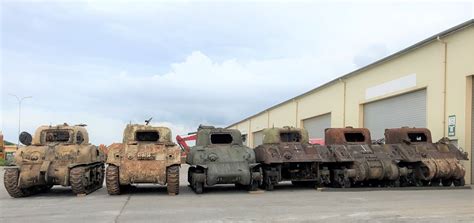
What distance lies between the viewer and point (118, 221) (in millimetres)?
11266

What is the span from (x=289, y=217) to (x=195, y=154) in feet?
24.5

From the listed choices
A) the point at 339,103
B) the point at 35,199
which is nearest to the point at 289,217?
the point at 35,199

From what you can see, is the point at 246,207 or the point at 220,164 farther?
the point at 220,164


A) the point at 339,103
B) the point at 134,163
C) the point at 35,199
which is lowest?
the point at 35,199

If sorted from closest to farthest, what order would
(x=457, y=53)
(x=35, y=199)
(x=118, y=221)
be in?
(x=118, y=221), (x=35, y=199), (x=457, y=53)

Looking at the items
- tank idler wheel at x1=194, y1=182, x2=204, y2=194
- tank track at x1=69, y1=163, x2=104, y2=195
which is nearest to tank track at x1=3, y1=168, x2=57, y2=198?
tank track at x1=69, y1=163, x2=104, y2=195

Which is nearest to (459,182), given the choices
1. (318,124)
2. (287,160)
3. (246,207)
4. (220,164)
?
(287,160)

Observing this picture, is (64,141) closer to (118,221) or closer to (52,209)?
(52,209)

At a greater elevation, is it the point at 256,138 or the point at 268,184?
the point at 256,138

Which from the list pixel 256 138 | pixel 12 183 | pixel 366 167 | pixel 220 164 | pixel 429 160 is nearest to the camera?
pixel 12 183

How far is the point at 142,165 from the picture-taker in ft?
56.9

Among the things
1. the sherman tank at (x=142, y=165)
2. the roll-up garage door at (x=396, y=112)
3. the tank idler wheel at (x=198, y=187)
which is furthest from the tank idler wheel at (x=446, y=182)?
the sherman tank at (x=142, y=165)

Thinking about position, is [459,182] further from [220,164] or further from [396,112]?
[220,164]

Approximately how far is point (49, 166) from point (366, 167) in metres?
11.4
